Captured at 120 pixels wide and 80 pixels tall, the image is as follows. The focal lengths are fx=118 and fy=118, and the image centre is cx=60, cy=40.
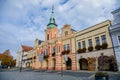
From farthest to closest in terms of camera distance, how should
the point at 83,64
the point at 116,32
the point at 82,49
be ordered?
1. the point at 83,64
2. the point at 82,49
3. the point at 116,32

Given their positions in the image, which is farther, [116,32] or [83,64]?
[83,64]

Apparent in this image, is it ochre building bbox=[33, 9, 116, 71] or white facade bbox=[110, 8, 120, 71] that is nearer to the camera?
white facade bbox=[110, 8, 120, 71]

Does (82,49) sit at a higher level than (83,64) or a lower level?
higher

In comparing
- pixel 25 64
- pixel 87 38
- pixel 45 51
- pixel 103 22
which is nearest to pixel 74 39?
pixel 87 38

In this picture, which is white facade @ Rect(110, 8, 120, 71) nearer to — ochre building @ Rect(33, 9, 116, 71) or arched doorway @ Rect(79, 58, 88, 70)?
ochre building @ Rect(33, 9, 116, 71)

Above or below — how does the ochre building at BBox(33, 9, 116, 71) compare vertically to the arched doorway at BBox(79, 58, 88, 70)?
above

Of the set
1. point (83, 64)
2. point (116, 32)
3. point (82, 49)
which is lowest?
point (83, 64)

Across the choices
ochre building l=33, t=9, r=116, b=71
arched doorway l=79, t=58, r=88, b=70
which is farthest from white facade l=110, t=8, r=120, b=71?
arched doorway l=79, t=58, r=88, b=70

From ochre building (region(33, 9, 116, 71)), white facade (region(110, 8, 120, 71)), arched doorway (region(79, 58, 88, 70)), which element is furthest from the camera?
arched doorway (region(79, 58, 88, 70))

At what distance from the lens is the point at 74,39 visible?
31.9 metres

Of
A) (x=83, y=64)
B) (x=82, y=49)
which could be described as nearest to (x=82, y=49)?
(x=82, y=49)

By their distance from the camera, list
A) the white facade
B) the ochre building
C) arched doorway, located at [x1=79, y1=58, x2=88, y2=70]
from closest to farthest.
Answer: the white facade
the ochre building
arched doorway, located at [x1=79, y1=58, x2=88, y2=70]

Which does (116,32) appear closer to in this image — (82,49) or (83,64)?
(82,49)

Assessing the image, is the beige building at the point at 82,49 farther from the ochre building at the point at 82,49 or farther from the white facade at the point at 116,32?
the white facade at the point at 116,32
